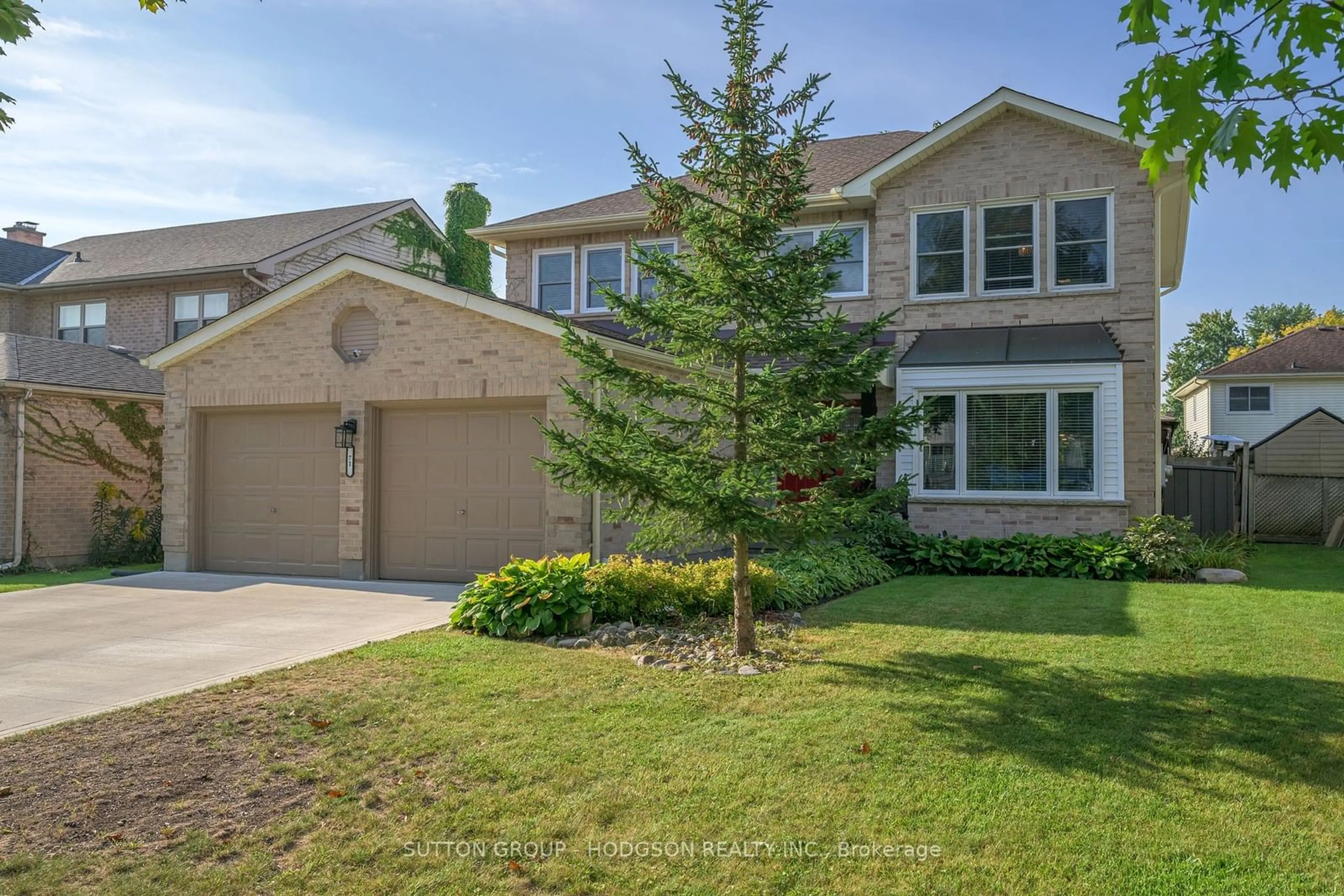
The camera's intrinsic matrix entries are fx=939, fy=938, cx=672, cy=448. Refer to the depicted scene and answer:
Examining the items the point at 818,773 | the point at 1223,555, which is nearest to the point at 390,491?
the point at 818,773

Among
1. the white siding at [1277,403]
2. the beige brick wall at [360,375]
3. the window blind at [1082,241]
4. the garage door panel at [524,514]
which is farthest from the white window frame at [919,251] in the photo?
the white siding at [1277,403]

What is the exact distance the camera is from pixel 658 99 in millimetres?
7742

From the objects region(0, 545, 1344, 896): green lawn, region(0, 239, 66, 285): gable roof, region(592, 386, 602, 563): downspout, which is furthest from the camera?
region(0, 239, 66, 285): gable roof

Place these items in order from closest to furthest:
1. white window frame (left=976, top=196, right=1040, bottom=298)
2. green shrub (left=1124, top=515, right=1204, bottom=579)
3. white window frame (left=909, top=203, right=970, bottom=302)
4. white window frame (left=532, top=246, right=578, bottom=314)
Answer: green shrub (left=1124, top=515, right=1204, bottom=579) → white window frame (left=976, top=196, right=1040, bottom=298) → white window frame (left=909, top=203, right=970, bottom=302) → white window frame (left=532, top=246, right=578, bottom=314)

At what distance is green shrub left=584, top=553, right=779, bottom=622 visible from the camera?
29.9 ft

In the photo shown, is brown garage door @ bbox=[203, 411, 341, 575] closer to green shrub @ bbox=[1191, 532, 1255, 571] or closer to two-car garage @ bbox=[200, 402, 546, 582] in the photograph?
two-car garage @ bbox=[200, 402, 546, 582]

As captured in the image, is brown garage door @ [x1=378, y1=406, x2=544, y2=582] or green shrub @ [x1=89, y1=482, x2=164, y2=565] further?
green shrub @ [x1=89, y1=482, x2=164, y2=565]

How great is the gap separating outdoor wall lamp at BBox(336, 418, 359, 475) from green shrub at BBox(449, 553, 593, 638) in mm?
4365

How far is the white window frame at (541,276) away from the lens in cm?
1869

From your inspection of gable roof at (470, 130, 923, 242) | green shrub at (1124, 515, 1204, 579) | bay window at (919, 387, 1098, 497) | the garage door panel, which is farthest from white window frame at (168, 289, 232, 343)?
green shrub at (1124, 515, 1204, 579)

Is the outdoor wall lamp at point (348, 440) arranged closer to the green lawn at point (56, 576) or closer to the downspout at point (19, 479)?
the green lawn at point (56, 576)

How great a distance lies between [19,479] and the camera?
15.8m

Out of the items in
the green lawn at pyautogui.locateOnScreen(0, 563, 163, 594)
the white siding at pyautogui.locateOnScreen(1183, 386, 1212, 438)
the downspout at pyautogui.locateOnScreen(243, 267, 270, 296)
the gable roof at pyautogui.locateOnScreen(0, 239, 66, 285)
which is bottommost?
the green lawn at pyautogui.locateOnScreen(0, 563, 163, 594)

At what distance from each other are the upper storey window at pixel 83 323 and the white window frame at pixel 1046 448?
18791 mm
